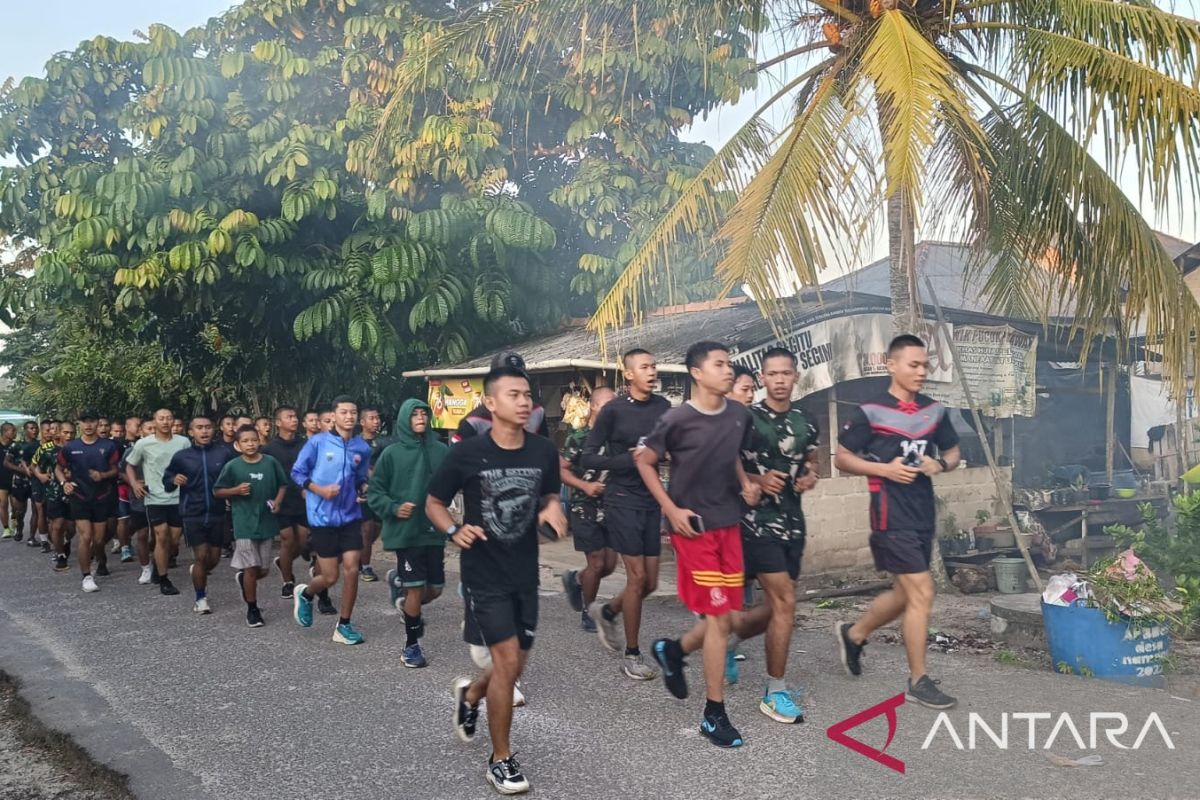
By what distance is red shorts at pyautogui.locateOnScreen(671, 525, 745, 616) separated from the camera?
16.1ft

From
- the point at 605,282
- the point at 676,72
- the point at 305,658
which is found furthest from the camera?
the point at 605,282

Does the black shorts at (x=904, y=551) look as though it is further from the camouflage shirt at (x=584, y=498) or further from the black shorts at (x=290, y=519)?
the black shorts at (x=290, y=519)

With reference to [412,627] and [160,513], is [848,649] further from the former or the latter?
[160,513]

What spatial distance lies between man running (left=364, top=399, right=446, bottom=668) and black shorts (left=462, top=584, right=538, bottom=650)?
1.87 metres

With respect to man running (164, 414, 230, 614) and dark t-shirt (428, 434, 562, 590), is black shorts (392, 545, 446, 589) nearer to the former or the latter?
dark t-shirt (428, 434, 562, 590)

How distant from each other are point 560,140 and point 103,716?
10.8 m

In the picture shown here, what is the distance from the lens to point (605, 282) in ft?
48.0

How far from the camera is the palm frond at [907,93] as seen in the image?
6773 millimetres

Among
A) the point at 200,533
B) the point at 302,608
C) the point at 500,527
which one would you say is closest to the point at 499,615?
the point at 500,527

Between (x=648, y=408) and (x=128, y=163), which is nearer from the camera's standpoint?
(x=648, y=408)

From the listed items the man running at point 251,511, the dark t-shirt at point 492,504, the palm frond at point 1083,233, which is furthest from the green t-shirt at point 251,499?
the palm frond at point 1083,233

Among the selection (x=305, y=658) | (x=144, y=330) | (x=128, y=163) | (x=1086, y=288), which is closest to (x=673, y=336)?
(x=1086, y=288)

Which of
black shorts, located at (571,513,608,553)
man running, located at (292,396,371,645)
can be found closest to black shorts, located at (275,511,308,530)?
man running, located at (292,396,371,645)

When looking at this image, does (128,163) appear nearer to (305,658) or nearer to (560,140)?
(560,140)
